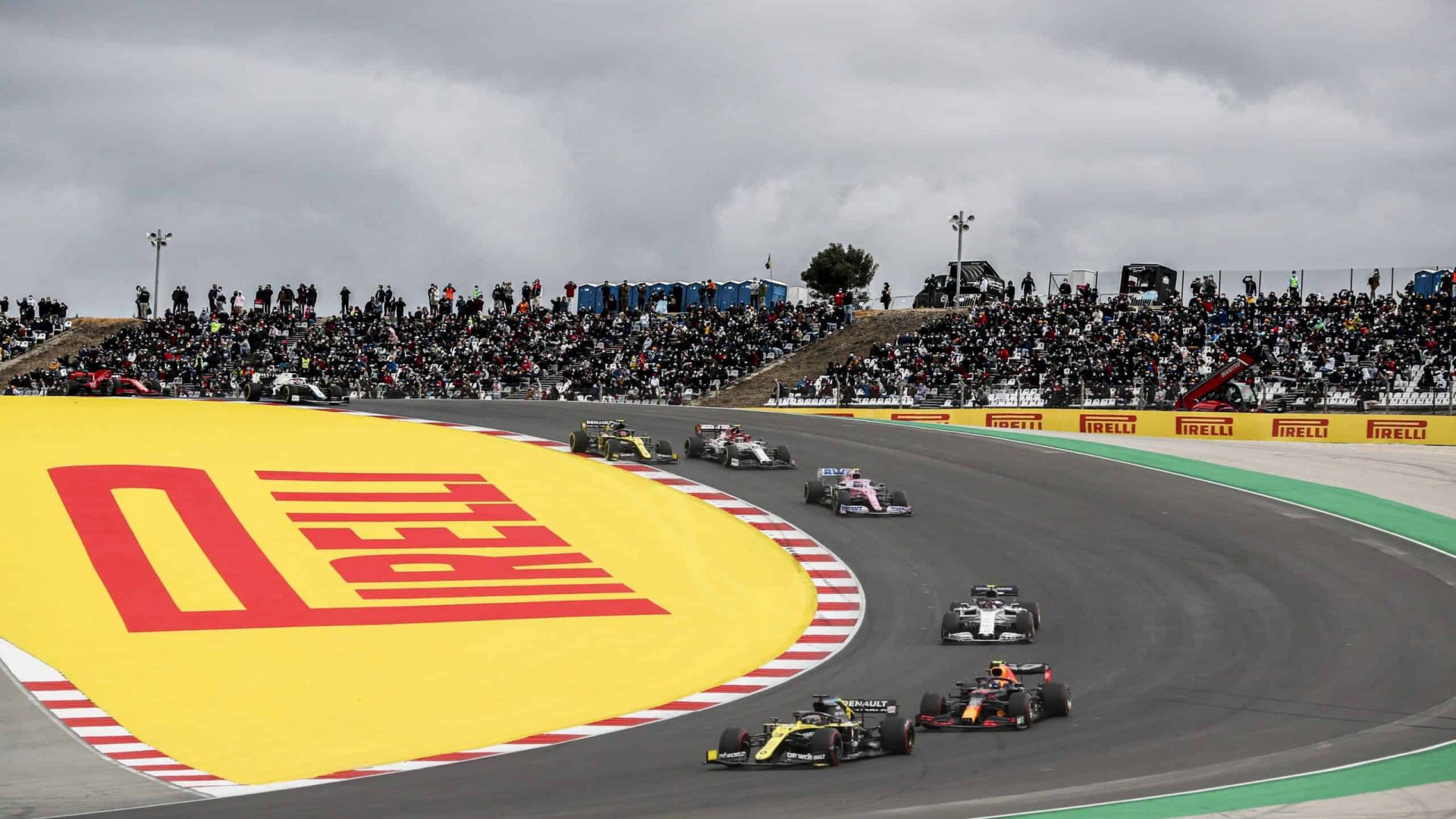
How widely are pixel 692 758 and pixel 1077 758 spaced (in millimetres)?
2917

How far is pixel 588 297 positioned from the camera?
199 ft

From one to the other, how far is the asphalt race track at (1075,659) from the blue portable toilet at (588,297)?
29653 millimetres

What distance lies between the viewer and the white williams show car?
118 feet

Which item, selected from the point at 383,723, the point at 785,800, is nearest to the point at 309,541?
the point at 383,723

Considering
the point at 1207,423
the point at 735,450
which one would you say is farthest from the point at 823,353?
the point at 735,450

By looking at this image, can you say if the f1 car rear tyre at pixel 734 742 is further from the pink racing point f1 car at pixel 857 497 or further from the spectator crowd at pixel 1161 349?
the spectator crowd at pixel 1161 349

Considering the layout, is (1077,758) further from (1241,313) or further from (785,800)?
(1241,313)

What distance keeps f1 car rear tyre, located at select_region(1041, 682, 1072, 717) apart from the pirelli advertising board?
79.7 ft

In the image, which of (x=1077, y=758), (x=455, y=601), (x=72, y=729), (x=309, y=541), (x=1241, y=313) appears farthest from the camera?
(x=1241, y=313)

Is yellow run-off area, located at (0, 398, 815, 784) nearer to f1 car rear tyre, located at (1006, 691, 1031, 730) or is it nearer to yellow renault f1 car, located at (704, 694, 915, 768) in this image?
yellow renault f1 car, located at (704, 694, 915, 768)

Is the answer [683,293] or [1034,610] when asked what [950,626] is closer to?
[1034,610]

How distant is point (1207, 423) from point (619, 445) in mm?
16905

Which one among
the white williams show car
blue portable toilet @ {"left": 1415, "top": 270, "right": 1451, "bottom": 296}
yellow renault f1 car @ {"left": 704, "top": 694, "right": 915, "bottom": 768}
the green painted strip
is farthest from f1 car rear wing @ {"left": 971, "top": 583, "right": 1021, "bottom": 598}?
blue portable toilet @ {"left": 1415, "top": 270, "right": 1451, "bottom": 296}

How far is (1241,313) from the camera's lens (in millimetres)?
43344
